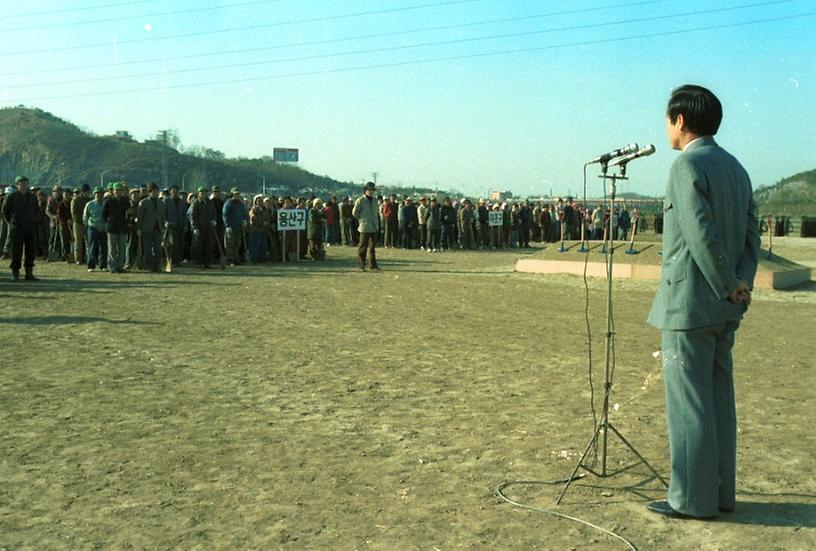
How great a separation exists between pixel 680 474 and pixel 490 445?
5.76ft

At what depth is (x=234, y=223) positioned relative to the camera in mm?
23406

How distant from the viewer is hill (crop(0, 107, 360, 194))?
148m

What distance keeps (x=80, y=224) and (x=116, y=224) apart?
3.28 meters

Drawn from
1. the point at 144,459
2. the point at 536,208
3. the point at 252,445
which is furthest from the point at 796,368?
the point at 536,208

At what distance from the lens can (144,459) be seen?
235 inches

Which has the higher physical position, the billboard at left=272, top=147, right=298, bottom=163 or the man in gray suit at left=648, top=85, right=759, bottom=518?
the billboard at left=272, top=147, right=298, bottom=163

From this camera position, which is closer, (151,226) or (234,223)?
(151,226)

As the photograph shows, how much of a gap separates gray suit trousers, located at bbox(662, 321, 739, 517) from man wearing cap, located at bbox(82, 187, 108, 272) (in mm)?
18009

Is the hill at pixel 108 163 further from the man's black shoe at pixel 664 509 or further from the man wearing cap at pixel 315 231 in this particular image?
the man's black shoe at pixel 664 509

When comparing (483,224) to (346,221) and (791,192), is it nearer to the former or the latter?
(346,221)

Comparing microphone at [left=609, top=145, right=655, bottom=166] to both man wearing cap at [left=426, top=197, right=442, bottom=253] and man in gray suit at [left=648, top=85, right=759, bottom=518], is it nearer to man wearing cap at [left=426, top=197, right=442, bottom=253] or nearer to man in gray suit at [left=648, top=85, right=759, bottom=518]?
man in gray suit at [left=648, top=85, right=759, bottom=518]

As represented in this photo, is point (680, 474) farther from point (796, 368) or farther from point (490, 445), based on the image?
point (796, 368)

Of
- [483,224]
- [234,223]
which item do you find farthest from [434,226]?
[234,223]

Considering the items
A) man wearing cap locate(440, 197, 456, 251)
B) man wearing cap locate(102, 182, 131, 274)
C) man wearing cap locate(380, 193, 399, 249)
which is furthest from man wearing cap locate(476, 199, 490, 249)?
man wearing cap locate(102, 182, 131, 274)
